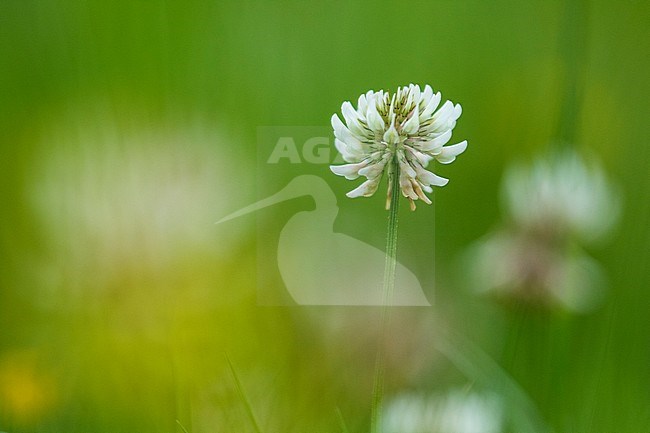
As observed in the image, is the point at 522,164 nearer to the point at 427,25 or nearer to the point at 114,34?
the point at 427,25

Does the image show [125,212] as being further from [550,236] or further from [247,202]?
[550,236]

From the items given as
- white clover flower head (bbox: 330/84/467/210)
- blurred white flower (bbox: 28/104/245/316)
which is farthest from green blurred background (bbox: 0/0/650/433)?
white clover flower head (bbox: 330/84/467/210)

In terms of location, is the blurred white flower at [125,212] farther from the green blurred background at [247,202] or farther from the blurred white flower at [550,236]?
the blurred white flower at [550,236]

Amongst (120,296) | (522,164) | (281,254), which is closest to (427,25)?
(522,164)

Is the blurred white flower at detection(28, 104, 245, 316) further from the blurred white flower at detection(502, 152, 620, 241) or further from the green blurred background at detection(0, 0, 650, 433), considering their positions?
the blurred white flower at detection(502, 152, 620, 241)

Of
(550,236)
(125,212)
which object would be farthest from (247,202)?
(550,236)
